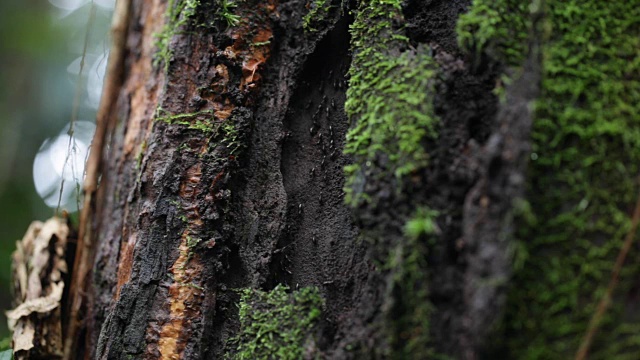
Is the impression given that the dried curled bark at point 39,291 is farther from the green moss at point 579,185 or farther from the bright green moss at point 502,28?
the bright green moss at point 502,28

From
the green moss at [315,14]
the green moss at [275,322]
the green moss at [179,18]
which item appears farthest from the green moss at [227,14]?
the green moss at [275,322]

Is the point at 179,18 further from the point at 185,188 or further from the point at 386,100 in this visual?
the point at 386,100

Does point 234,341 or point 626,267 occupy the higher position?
point 626,267

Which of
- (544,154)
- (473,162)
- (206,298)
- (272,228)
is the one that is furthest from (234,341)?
(544,154)

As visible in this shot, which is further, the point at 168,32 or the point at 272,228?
the point at 168,32

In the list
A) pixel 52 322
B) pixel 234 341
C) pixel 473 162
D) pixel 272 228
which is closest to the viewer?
pixel 473 162

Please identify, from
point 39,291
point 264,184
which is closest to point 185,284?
point 264,184

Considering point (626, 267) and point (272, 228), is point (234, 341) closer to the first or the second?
point (272, 228)
